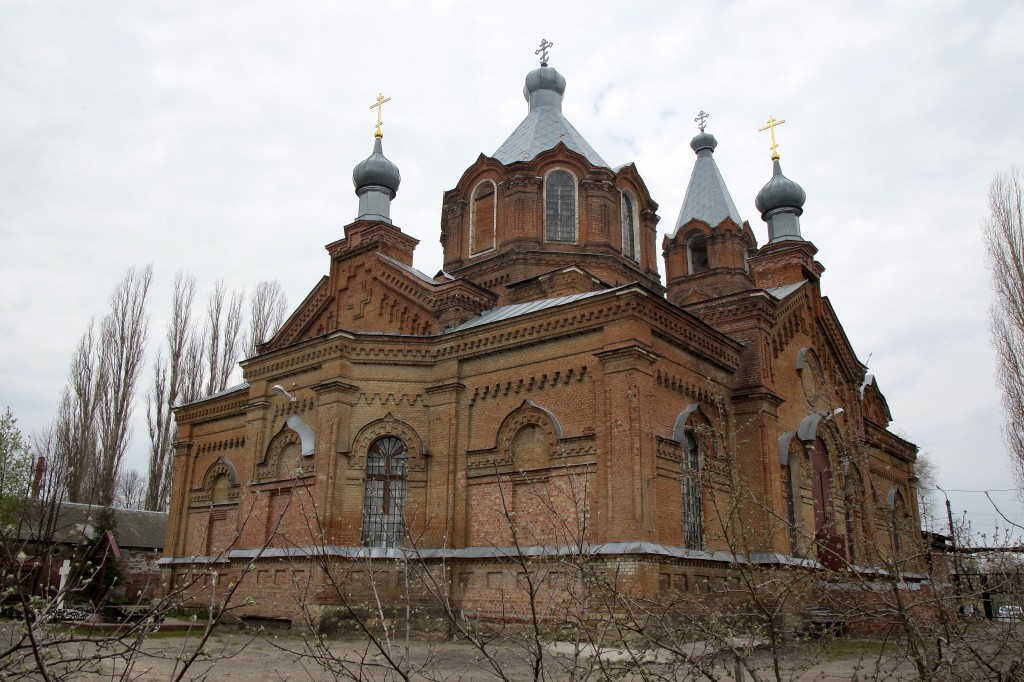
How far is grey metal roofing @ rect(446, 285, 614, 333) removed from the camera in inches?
487

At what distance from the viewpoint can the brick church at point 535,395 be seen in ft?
37.6

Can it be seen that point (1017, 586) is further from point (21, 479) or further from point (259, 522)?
point (21, 479)

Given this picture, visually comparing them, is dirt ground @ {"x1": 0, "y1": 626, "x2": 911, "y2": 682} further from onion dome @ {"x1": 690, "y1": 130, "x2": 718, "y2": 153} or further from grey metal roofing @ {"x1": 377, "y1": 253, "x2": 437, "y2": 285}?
onion dome @ {"x1": 690, "y1": 130, "x2": 718, "y2": 153}

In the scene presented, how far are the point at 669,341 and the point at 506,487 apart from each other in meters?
3.27

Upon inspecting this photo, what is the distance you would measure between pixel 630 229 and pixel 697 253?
2.11 metres

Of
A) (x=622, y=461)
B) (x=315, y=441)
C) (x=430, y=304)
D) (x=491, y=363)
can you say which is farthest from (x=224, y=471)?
(x=622, y=461)

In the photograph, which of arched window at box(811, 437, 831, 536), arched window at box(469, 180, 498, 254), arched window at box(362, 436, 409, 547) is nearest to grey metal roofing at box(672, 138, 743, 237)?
arched window at box(469, 180, 498, 254)

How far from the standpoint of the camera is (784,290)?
15.7m

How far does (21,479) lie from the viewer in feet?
50.1

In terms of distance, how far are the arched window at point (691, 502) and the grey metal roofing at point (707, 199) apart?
7507 millimetres

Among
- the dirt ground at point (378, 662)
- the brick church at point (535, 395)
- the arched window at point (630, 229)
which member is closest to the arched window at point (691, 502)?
the brick church at point (535, 395)

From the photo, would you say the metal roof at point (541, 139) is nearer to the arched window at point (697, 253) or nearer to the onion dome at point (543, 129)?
the onion dome at point (543, 129)

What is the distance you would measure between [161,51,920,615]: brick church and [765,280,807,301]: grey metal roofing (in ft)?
0.35

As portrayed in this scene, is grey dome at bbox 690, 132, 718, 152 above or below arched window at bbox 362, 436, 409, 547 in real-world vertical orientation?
above
